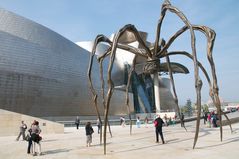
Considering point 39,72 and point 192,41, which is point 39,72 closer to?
point 39,72

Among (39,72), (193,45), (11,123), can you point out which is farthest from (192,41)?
A: (39,72)

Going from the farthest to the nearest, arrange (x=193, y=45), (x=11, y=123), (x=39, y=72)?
(x=39, y=72) < (x=11, y=123) < (x=193, y=45)

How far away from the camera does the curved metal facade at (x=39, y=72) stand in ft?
105

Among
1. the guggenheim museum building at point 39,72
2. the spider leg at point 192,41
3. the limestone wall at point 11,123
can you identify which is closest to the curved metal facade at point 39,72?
the guggenheim museum building at point 39,72

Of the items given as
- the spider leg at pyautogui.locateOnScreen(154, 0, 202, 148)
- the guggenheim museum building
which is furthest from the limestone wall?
the guggenheim museum building

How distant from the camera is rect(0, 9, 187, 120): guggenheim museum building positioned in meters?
32.1

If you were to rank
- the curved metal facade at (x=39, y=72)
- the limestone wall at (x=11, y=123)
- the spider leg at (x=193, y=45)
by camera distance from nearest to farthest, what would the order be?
the spider leg at (x=193, y=45) → the limestone wall at (x=11, y=123) → the curved metal facade at (x=39, y=72)

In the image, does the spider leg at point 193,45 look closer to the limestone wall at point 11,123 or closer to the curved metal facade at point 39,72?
the limestone wall at point 11,123

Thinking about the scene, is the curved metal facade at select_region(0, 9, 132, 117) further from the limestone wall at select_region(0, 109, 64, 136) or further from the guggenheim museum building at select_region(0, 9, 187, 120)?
the limestone wall at select_region(0, 109, 64, 136)

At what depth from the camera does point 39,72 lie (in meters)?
35.8

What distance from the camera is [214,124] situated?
1839cm

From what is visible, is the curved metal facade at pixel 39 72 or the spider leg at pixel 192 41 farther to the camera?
the curved metal facade at pixel 39 72

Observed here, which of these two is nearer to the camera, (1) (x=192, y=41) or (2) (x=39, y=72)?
(1) (x=192, y=41)

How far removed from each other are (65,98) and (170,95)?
59.5 metres
